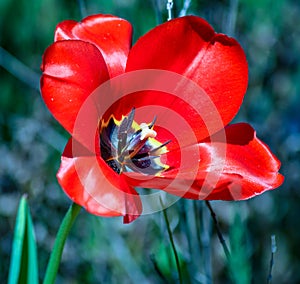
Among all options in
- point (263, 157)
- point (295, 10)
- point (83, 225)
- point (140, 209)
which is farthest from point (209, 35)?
point (295, 10)

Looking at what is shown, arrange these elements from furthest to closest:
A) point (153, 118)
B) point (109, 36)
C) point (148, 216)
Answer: point (148, 216)
point (153, 118)
point (109, 36)

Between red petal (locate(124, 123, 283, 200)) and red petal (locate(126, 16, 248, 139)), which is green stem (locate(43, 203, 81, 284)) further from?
red petal (locate(126, 16, 248, 139))

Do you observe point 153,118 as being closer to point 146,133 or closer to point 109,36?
point 146,133

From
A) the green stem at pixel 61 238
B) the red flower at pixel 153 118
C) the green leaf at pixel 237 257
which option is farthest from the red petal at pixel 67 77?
the green leaf at pixel 237 257

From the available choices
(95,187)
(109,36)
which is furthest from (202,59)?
(95,187)

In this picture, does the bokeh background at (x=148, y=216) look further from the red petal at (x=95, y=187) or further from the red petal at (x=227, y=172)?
the red petal at (x=95, y=187)
